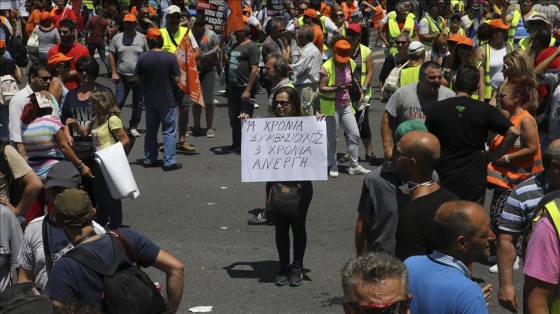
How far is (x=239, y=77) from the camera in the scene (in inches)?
511

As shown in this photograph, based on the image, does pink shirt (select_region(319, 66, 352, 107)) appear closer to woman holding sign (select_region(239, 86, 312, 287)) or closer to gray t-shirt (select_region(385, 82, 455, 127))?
gray t-shirt (select_region(385, 82, 455, 127))

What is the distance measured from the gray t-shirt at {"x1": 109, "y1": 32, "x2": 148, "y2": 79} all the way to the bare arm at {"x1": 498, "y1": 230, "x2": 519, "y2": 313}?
9.48 meters

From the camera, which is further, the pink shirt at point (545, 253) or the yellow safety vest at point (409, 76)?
the yellow safety vest at point (409, 76)

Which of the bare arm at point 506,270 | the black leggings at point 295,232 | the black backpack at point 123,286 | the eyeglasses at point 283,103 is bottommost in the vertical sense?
the black leggings at point 295,232

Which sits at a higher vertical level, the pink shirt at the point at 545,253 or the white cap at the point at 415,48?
the white cap at the point at 415,48

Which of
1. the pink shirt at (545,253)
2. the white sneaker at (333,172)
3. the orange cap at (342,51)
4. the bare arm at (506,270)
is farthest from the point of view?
the white sneaker at (333,172)

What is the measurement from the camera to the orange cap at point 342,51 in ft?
36.4

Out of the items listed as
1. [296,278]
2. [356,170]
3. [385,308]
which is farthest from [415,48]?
[385,308]

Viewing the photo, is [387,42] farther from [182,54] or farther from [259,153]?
[259,153]

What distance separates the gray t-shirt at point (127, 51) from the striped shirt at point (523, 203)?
950 cm

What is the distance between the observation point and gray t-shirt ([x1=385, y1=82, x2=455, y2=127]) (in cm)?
813

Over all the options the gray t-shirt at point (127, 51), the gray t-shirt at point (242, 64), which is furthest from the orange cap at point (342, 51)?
the gray t-shirt at point (127, 51)

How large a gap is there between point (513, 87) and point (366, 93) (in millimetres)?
4781

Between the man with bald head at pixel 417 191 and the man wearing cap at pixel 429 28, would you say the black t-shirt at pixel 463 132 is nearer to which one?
the man with bald head at pixel 417 191
